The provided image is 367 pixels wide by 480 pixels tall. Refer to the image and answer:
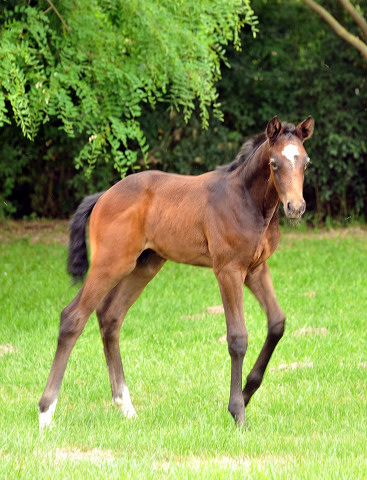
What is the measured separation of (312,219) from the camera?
15695 mm

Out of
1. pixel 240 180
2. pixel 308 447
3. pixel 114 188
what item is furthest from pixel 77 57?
pixel 308 447

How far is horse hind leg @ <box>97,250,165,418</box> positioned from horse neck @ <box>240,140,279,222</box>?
3.34 feet

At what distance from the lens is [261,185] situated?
5332 mm

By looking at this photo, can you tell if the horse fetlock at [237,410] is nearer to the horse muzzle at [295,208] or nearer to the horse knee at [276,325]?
the horse knee at [276,325]

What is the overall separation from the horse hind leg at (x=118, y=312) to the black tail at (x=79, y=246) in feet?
0.96

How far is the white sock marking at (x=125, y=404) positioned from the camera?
572 centimetres

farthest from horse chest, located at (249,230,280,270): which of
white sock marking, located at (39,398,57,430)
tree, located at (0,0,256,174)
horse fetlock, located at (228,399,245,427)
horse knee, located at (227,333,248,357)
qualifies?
tree, located at (0,0,256,174)

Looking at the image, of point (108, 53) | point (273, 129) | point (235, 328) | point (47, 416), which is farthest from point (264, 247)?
point (108, 53)

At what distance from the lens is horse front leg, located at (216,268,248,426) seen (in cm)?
527

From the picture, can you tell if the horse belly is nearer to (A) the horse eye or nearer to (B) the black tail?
(B) the black tail

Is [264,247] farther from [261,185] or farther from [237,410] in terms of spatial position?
[237,410]

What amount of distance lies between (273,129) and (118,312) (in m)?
1.86

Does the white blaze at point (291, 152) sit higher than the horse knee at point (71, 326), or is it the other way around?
the white blaze at point (291, 152)

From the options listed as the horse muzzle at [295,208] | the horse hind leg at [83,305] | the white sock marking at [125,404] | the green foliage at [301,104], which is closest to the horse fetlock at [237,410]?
the white sock marking at [125,404]
